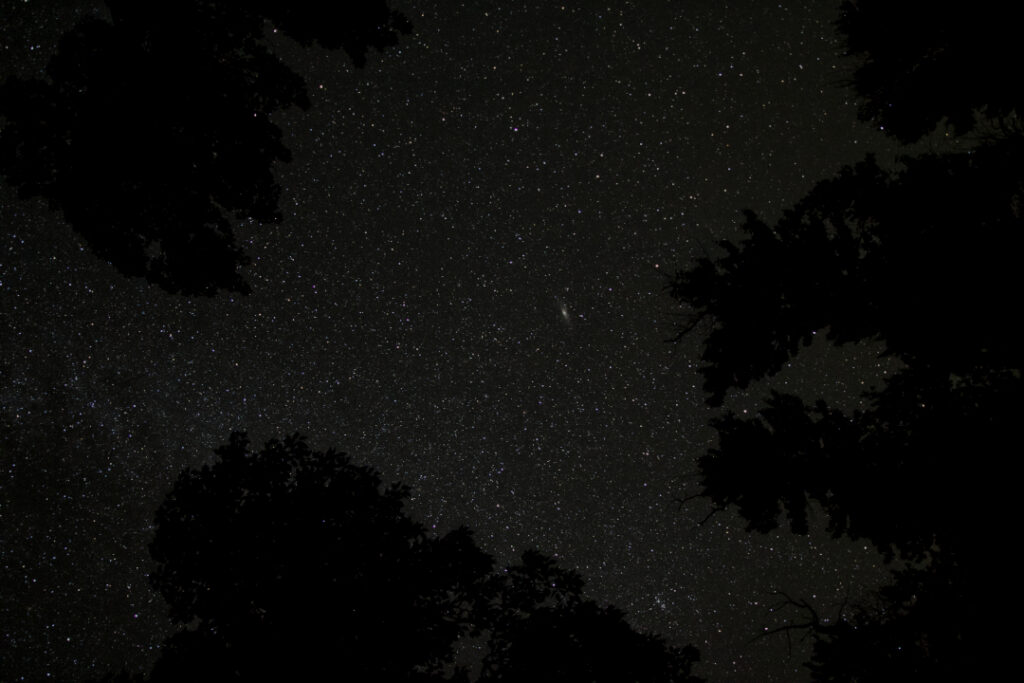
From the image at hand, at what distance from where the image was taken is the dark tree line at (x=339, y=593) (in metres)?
6.09

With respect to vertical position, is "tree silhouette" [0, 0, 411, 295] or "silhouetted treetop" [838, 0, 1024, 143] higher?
"silhouetted treetop" [838, 0, 1024, 143]

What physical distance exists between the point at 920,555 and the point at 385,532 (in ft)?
18.0

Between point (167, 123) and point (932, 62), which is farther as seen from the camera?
point (932, 62)

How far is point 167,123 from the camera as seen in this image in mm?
4047

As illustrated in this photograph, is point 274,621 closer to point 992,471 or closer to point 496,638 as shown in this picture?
point 496,638

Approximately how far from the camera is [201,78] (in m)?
4.15

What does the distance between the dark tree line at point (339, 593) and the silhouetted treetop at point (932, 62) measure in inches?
248

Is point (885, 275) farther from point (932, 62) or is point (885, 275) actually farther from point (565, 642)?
point (565, 642)

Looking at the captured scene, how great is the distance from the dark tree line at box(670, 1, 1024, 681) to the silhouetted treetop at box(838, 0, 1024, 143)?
13mm

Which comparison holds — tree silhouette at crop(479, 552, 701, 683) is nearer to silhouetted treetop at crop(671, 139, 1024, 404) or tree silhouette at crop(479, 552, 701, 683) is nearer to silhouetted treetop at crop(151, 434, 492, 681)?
silhouetted treetop at crop(151, 434, 492, 681)

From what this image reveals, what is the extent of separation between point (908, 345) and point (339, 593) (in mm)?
6117

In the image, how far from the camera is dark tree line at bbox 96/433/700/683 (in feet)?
20.0

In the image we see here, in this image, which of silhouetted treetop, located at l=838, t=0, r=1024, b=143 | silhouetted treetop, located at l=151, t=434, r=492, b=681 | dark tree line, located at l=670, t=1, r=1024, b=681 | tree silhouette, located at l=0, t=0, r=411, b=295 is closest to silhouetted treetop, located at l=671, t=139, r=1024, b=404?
dark tree line, located at l=670, t=1, r=1024, b=681

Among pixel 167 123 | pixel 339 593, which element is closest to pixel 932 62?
pixel 167 123
